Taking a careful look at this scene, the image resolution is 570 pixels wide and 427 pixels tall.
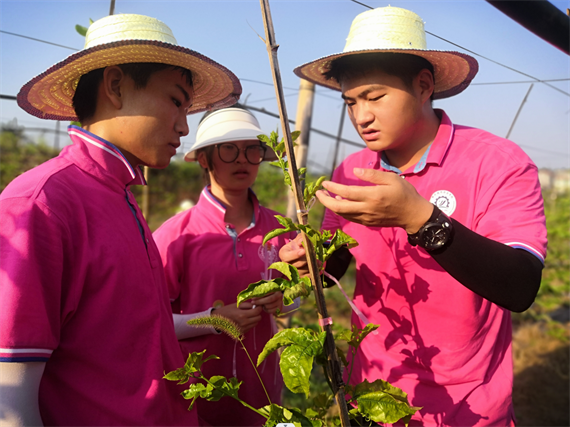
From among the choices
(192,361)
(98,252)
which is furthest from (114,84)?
(192,361)

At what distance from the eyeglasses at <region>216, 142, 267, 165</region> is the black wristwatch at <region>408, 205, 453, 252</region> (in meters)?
1.10

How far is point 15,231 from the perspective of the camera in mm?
981

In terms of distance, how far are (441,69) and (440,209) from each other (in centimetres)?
68

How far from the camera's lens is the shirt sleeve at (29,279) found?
95cm

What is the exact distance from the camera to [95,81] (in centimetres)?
141

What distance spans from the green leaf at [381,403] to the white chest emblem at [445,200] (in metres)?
0.69

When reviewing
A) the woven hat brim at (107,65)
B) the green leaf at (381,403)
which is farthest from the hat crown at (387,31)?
the green leaf at (381,403)

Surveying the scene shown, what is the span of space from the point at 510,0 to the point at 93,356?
2.15 m

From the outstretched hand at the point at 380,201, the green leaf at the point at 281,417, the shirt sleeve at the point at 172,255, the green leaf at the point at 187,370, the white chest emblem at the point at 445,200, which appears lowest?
the shirt sleeve at the point at 172,255

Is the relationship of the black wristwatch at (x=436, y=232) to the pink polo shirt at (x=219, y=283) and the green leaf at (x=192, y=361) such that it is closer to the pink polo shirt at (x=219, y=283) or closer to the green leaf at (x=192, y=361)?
the green leaf at (x=192, y=361)

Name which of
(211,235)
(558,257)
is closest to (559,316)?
(558,257)

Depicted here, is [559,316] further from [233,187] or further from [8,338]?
[8,338]

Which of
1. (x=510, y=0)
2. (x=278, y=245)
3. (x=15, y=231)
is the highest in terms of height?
(x=510, y=0)

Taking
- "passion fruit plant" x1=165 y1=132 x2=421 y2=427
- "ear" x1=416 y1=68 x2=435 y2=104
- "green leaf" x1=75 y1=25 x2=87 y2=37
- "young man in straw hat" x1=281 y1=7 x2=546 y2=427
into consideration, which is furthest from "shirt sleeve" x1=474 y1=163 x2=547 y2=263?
"green leaf" x1=75 y1=25 x2=87 y2=37
